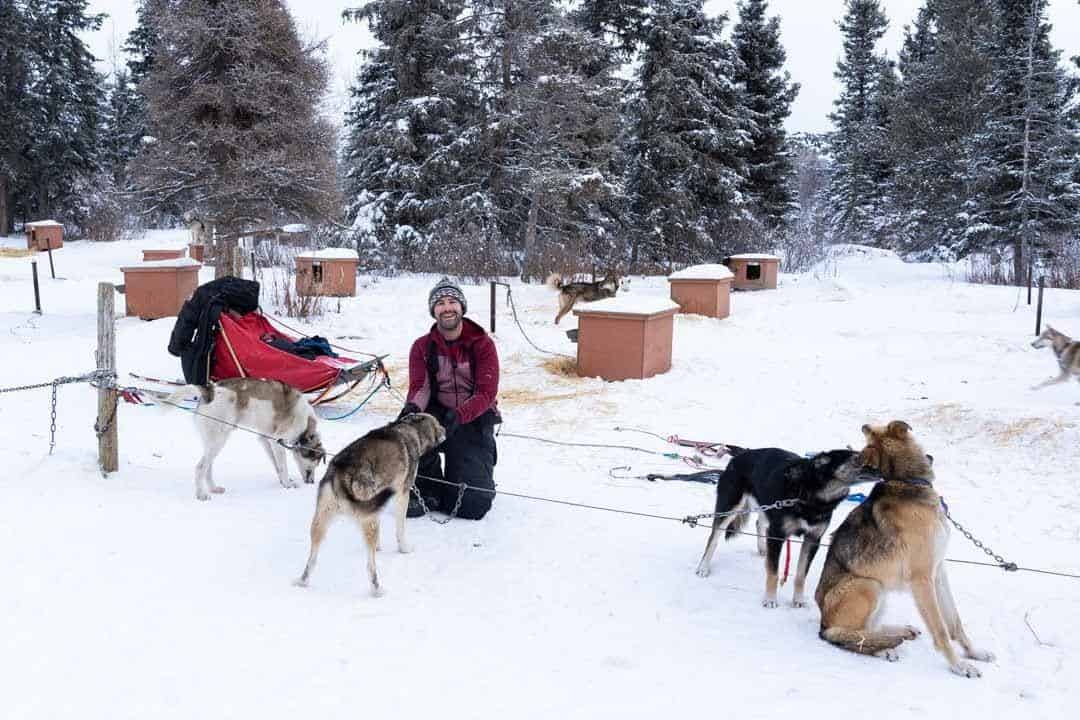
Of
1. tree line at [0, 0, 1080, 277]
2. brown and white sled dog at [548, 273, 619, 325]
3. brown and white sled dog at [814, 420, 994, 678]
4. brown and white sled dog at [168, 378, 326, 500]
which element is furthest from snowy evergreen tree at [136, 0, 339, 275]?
brown and white sled dog at [814, 420, 994, 678]

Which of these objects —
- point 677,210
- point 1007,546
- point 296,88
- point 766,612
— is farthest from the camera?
point 677,210

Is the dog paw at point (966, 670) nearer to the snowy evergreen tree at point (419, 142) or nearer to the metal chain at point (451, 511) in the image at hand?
the metal chain at point (451, 511)

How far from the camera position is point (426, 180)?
2064 centimetres

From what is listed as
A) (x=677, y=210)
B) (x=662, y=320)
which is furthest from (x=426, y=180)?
(x=662, y=320)

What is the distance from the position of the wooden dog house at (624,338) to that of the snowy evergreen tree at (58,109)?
2854 centimetres

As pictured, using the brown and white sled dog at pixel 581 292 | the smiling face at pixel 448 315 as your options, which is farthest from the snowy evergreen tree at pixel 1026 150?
the smiling face at pixel 448 315

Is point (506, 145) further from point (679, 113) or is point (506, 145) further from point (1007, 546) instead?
point (1007, 546)

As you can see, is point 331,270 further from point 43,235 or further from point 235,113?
point 43,235

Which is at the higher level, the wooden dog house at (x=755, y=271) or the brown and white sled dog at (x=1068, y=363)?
the wooden dog house at (x=755, y=271)

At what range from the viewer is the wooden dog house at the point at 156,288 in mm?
11117

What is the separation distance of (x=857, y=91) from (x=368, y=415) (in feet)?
108

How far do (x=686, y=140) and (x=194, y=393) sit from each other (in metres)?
19.7

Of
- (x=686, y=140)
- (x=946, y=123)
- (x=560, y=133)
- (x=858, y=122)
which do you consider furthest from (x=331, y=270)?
(x=858, y=122)

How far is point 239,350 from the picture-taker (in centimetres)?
630
